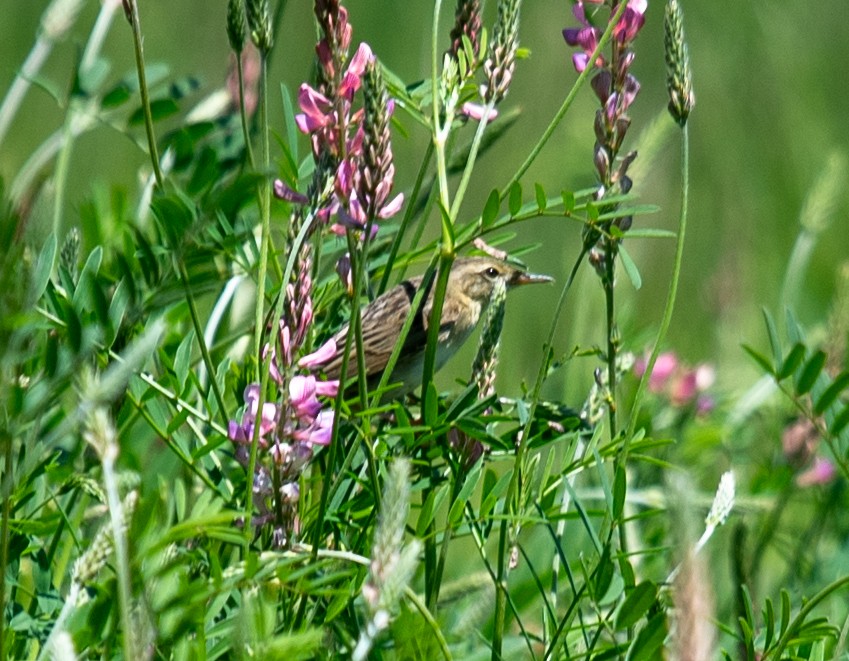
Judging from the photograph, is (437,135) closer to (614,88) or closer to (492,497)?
(614,88)

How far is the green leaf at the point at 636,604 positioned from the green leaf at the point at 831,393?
2.94 feet

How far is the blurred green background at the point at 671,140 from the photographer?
6020 mm

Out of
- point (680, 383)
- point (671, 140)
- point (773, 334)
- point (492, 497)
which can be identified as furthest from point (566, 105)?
point (671, 140)

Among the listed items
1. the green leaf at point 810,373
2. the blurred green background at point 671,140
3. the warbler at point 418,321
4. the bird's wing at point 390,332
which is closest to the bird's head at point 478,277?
the warbler at point 418,321

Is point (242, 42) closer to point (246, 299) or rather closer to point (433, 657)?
point (433, 657)

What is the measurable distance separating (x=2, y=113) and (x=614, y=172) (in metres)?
1.51

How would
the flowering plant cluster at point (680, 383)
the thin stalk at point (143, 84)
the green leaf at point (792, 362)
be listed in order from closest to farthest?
the thin stalk at point (143, 84)
the green leaf at point (792, 362)
the flowering plant cluster at point (680, 383)

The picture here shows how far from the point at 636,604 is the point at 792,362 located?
3.02 feet

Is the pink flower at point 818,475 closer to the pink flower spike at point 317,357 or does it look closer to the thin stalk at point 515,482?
the thin stalk at point 515,482

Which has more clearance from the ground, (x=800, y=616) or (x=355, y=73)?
(x=355, y=73)

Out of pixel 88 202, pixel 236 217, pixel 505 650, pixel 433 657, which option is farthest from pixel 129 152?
pixel 433 657

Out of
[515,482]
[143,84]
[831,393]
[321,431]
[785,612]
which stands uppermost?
[143,84]

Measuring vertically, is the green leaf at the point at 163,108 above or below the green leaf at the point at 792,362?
above

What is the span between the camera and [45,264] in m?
2.06
